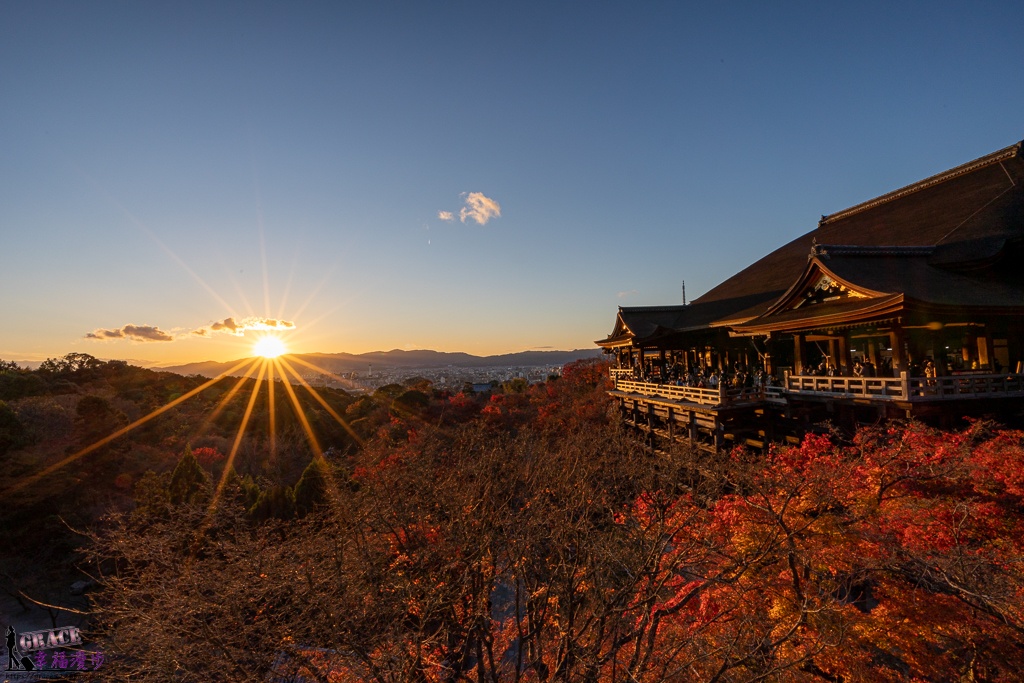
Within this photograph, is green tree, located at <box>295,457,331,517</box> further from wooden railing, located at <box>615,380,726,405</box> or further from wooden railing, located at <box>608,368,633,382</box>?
wooden railing, located at <box>608,368,633,382</box>

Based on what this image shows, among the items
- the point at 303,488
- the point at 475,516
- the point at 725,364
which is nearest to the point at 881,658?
the point at 475,516

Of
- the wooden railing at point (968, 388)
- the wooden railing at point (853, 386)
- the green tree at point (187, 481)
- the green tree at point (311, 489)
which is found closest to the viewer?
the wooden railing at point (968, 388)

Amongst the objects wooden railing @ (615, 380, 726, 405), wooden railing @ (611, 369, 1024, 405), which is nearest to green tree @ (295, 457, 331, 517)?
→ wooden railing @ (615, 380, 726, 405)

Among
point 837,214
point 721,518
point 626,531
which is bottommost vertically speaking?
point 626,531

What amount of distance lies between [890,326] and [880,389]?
177 cm

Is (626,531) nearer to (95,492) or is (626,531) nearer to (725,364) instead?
(725,364)

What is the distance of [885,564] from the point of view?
699 cm

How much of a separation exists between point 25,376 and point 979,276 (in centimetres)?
5787

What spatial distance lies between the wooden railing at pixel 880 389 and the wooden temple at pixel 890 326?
38 mm

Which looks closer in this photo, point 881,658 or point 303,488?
point 881,658

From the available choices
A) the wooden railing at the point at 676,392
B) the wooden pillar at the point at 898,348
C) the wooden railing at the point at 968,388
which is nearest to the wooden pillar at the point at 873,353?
the wooden railing at the point at 968,388

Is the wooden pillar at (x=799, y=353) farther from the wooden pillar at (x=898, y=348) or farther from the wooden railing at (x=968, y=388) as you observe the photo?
the wooden railing at (x=968, y=388)

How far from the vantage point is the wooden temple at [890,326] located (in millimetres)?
10352

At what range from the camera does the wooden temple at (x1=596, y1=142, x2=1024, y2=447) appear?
10.4m
